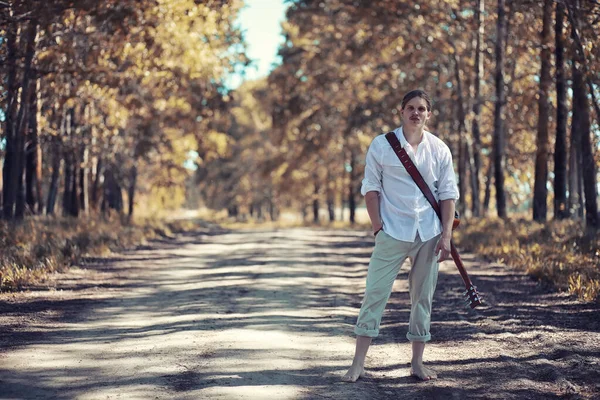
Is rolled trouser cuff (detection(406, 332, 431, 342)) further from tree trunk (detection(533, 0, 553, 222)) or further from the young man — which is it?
tree trunk (detection(533, 0, 553, 222))

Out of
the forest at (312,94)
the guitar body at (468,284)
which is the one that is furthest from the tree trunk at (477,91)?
the guitar body at (468,284)

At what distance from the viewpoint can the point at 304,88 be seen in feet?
122

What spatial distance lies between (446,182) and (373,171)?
0.56 metres

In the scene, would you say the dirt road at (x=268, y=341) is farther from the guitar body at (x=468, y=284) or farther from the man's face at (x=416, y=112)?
the man's face at (x=416, y=112)

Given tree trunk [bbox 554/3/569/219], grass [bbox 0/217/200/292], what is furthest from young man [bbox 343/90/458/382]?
tree trunk [bbox 554/3/569/219]

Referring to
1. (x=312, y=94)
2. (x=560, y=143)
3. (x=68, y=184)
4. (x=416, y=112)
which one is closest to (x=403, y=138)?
(x=416, y=112)

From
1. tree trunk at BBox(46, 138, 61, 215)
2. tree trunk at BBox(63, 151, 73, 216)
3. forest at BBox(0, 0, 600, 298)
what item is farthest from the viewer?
tree trunk at BBox(63, 151, 73, 216)

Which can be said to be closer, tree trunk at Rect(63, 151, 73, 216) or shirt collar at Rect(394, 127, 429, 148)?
shirt collar at Rect(394, 127, 429, 148)

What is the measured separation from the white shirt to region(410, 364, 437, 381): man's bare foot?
104 cm

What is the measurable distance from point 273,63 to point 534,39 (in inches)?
678

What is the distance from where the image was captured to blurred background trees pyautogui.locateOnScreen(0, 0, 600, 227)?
17.2 m

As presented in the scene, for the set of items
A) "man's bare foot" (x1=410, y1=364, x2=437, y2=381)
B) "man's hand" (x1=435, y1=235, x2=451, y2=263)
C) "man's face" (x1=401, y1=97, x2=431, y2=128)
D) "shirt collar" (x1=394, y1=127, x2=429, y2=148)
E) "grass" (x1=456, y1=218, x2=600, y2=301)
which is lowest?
"man's bare foot" (x1=410, y1=364, x2=437, y2=381)

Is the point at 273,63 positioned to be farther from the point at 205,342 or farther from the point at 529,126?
the point at 205,342

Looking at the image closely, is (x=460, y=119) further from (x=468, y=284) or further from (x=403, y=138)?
(x=403, y=138)
